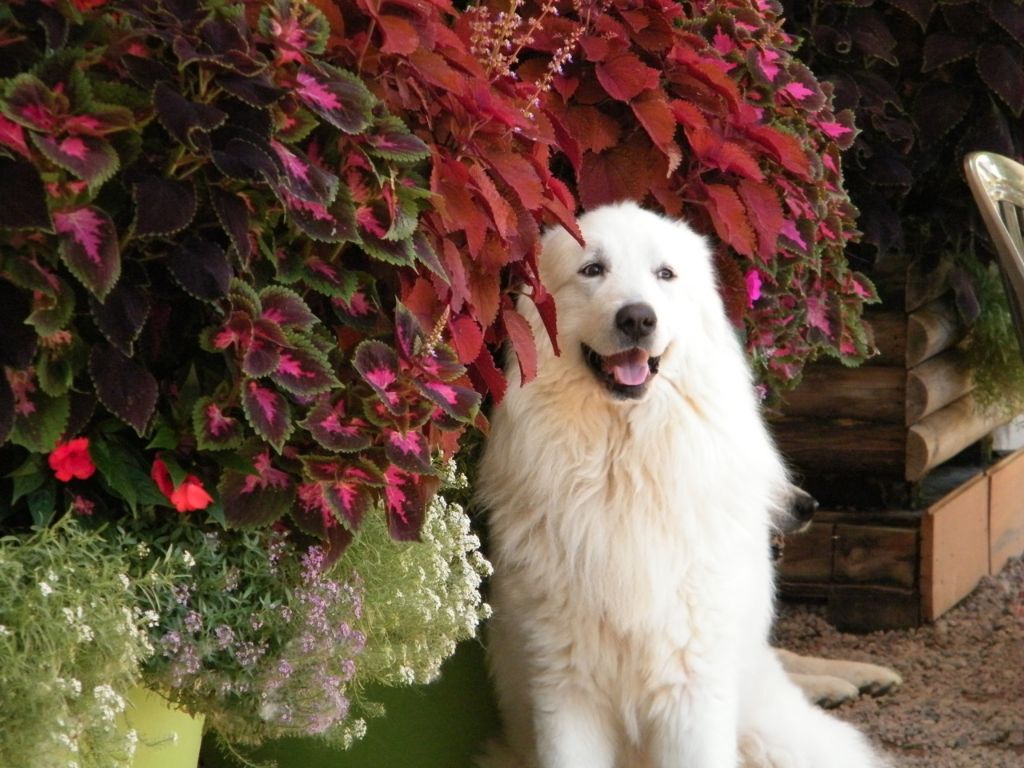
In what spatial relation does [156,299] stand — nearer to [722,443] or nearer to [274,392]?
[274,392]

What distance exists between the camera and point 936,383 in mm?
4504

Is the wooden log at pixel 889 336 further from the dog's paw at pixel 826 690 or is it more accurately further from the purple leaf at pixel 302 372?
the purple leaf at pixel 302 372

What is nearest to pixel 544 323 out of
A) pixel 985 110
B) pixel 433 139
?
pixel 433 139

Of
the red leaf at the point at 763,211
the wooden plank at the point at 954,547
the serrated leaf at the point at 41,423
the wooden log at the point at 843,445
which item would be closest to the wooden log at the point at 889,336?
the wooden log at the point at 843,445

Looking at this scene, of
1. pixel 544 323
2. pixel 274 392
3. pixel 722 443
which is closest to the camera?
pixel 274 392

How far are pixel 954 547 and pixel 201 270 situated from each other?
11.3 ft

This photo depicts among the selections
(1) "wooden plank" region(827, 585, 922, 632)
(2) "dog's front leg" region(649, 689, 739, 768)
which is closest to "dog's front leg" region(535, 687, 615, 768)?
(2) "dog's front leg" region(649, 689, 739, 768)

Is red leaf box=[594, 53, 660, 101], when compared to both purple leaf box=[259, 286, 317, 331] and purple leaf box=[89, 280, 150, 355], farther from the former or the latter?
purple leaf box=[89, 280, 150, 355]

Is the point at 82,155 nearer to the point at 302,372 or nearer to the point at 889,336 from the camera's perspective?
the point at 302,372

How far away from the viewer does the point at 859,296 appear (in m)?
3.58

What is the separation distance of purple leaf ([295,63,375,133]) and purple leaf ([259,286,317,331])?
9.4 inches

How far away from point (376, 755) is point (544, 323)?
39.4 inches

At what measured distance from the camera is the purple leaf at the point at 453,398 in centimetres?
203

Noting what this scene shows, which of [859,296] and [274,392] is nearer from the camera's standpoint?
[274,392]
